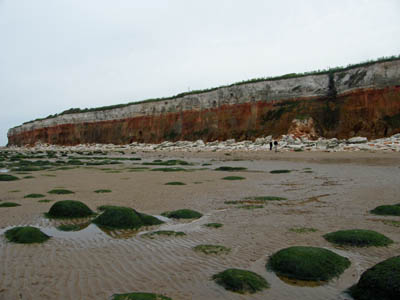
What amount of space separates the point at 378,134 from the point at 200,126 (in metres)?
23.8

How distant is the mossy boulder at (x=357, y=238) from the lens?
4.91 meters

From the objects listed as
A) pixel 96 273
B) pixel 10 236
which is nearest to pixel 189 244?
pixel 96 273

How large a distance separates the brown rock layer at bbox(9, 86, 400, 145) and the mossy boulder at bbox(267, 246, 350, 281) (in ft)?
100

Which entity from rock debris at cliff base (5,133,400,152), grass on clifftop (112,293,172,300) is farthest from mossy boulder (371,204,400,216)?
rock debris at cliff base (5,133,400,152)

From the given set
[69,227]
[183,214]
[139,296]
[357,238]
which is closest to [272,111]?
[183,214]

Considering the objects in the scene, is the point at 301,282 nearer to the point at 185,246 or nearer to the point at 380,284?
the point at 380,284

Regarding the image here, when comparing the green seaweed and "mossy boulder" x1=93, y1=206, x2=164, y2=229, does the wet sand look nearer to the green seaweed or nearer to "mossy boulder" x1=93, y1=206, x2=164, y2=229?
the green seaweed

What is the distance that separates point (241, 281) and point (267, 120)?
38313 millimetres

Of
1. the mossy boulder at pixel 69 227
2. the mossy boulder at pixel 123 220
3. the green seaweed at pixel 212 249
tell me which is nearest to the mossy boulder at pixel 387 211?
the green seaweed at pixel 212 249

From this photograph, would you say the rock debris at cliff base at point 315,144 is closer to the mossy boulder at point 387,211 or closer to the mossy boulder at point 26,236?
the mossy boulder at point 387,211

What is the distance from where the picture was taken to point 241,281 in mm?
3643

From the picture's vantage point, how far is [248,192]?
384 inches

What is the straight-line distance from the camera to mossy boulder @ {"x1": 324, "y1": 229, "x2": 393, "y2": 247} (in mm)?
4910

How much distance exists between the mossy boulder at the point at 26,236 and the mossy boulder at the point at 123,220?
108 cm
